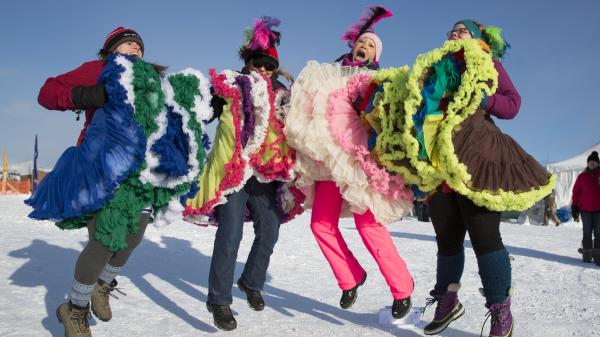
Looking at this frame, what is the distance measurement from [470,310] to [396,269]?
1.13 metres

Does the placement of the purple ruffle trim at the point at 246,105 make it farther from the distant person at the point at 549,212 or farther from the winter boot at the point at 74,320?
the distant person at the point at 549,212

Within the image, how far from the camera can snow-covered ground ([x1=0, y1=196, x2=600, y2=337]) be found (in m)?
2.93

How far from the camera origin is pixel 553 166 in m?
20.7

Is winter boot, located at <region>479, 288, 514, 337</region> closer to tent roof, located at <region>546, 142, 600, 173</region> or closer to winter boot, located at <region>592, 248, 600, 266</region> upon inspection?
winter boot, located at <region>592, 248, 600, 266</region>

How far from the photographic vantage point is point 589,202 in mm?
7324

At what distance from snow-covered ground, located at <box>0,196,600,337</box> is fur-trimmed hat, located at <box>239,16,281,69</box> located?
71.3 inches

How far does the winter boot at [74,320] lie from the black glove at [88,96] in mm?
1012

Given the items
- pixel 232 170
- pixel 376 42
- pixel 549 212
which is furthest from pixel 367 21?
pixel 549 212

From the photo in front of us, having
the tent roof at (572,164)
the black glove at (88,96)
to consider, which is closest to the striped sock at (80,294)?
the black glove at (88,96)

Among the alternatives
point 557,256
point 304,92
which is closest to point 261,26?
point 304,92

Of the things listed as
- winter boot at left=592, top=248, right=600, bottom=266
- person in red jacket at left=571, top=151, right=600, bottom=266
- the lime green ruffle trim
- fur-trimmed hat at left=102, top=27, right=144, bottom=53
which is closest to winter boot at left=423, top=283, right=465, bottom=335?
the lime green ruffle trim

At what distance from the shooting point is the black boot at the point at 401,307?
2719 millimetres

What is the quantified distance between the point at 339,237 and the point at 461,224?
78 cm

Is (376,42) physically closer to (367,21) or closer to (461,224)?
(367,21)
